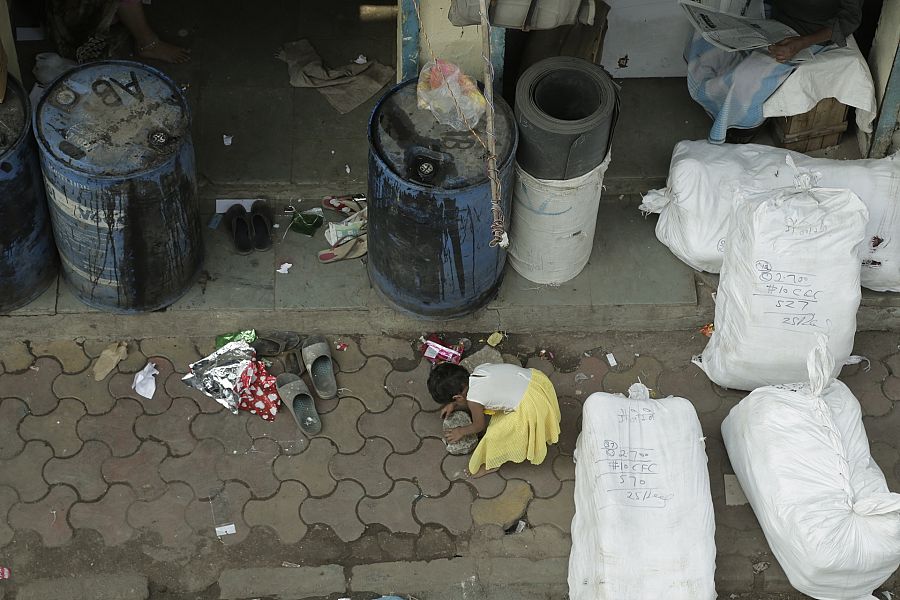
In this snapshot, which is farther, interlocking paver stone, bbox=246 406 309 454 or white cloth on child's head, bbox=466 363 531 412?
interlocking paver stone, bbox=246 406 309 454

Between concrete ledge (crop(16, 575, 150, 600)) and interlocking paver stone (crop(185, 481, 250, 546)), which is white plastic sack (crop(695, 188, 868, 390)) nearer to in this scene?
interlocking paver stone (crop(185, 481, 250, 546))

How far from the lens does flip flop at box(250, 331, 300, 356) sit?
5.29 meters

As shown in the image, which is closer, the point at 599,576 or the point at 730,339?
the point at 599,576

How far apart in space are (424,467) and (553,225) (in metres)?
1.29

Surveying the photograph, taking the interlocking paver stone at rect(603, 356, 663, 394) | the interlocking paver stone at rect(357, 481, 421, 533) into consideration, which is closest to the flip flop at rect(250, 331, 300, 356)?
the interlocking paver stone at rect(357, 481, 421, 533)

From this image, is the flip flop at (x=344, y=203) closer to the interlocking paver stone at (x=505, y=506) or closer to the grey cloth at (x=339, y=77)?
the grey cloth at (x=339, y=77)

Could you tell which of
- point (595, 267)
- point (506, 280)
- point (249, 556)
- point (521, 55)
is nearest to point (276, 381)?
point (249, 556)

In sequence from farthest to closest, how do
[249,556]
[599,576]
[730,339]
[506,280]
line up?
1. [506,280]
2. [730,339]
3. [249,556]
4. [599,576]

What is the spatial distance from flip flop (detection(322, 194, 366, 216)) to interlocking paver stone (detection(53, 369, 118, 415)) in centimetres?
135

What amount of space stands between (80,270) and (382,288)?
55.5 inches

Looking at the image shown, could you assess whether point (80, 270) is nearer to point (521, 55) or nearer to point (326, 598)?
point (326, 598)

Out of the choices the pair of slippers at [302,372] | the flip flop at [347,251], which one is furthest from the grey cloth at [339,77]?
the pair of slippers at [302,372]

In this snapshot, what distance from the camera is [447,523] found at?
491cm

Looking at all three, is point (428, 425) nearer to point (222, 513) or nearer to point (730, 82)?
point (222, 513)
